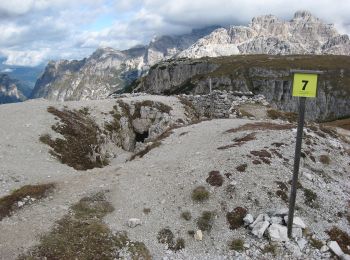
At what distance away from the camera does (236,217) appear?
74.0 feet

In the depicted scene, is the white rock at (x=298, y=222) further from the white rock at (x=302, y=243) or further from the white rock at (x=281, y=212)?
the white rock at (x=302, y=243)

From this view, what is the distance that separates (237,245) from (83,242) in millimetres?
7962

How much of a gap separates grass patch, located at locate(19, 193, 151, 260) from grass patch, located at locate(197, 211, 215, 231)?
3.49 meters

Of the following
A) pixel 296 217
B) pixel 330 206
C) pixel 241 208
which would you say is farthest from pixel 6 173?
pixel 330 206

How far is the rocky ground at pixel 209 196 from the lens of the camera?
20.7m

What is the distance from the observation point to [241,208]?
23.2 m

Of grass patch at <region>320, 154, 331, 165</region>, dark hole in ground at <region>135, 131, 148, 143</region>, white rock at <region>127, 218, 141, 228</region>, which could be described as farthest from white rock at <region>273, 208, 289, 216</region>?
dark hole in ground at <region>135, 131, 148, 143</region>

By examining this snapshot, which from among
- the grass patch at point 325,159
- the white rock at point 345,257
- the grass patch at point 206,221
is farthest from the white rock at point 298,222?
the grass patch at point 325,159

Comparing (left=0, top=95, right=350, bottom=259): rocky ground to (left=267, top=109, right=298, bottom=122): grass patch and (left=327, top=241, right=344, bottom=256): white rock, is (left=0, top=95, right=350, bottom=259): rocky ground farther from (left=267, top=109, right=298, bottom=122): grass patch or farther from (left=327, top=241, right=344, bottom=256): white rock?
(left=267, top=109, right=298, bottom=122): grass patch

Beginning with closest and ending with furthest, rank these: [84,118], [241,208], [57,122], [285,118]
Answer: [241,208] → [57,122] → [84,118] → [285,118]

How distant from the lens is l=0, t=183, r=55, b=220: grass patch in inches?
910

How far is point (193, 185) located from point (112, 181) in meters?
5.82

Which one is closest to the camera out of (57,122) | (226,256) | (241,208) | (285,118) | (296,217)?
(226,256)

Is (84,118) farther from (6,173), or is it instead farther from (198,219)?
(198,219)
